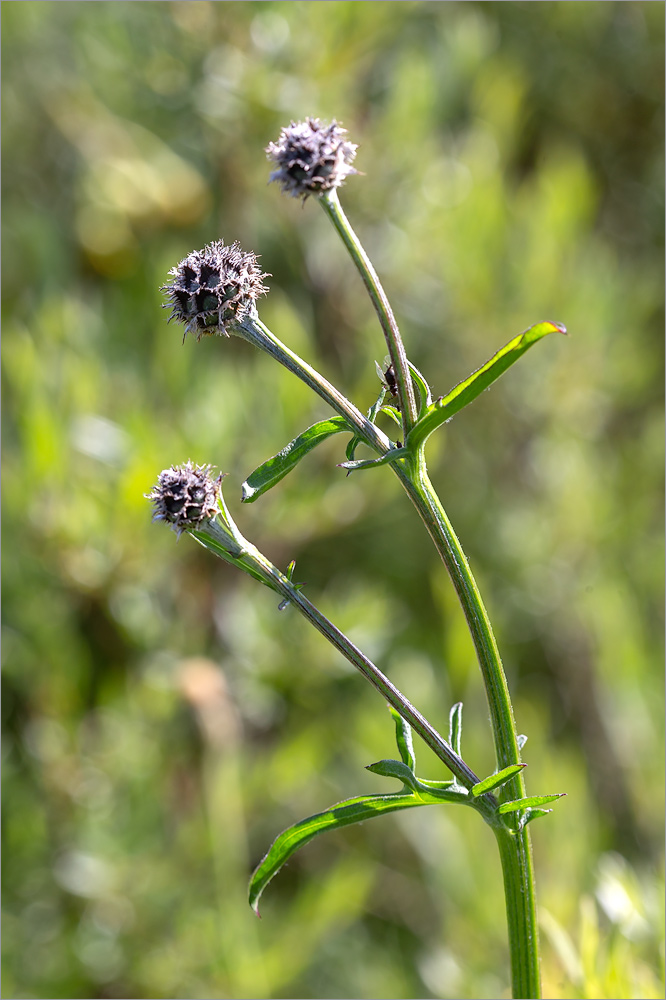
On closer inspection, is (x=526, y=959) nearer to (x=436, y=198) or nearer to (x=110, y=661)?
(x=110, y=661)

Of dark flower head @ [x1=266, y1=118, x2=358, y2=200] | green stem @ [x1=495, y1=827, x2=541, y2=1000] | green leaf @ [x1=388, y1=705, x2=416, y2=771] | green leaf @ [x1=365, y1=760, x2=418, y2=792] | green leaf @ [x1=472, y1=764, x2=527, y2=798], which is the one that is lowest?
green stem @ [x1=495, y1=827, x2=541, y2=1000]

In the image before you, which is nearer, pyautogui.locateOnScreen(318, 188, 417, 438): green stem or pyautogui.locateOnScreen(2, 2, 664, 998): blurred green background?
pyautogui.locateOnScreen(318, 188, 417, 438): green stem

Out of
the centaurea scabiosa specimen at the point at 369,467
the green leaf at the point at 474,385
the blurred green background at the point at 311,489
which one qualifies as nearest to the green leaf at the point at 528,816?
the centaurea scabiosa specimen at the point at 369,467

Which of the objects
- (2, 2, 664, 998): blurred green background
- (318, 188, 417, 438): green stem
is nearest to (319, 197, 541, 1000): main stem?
(318, 188, 417, 438): green stem

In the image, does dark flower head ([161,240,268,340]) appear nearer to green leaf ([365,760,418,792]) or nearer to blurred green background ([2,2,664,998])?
green leaf ([365,760,418,792])

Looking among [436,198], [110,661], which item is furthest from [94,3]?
[110,661]

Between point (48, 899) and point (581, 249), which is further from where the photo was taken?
point (581, 249)

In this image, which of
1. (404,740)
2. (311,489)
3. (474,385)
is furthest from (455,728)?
(311,489)

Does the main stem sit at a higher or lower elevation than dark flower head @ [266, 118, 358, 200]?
lower

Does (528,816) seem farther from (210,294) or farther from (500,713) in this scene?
(210,294)
